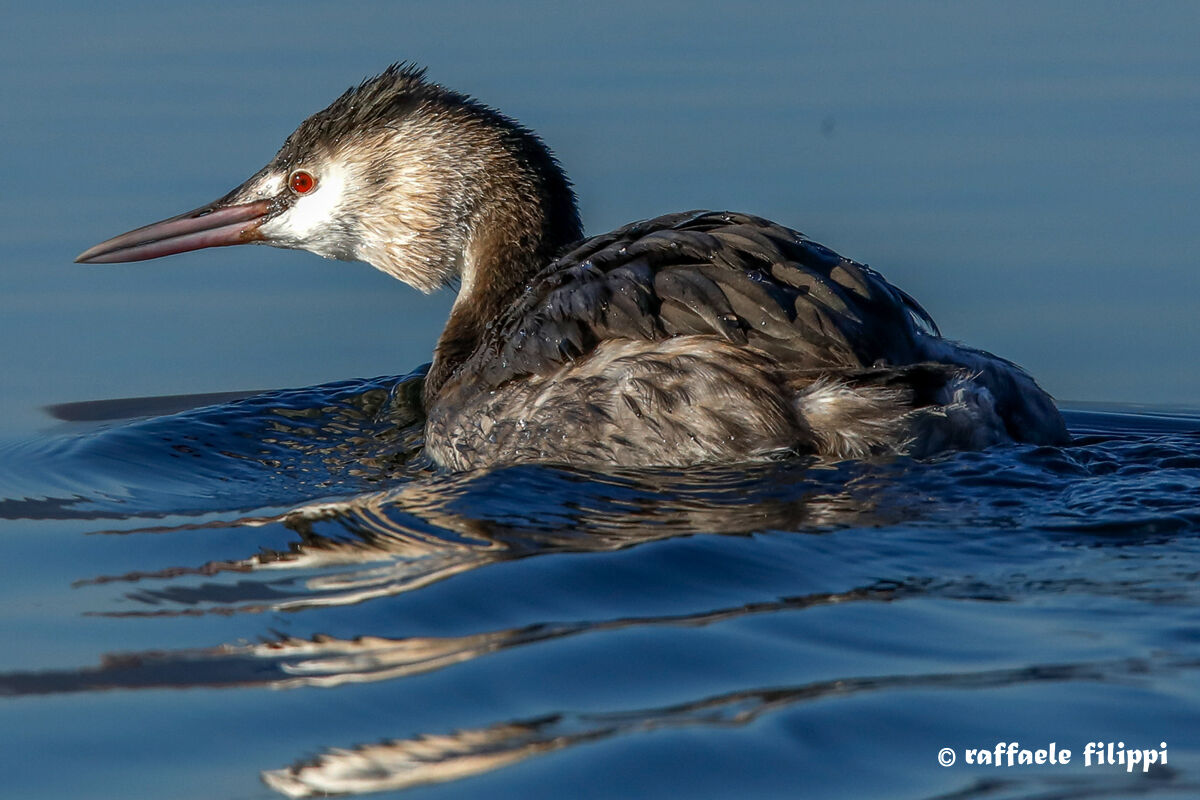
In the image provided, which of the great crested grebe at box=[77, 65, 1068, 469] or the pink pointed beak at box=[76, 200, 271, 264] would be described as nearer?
the great crested grebe at box=[77, 65, 1068, 469]

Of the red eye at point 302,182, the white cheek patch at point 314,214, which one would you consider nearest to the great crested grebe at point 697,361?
the white cheek patch at point 314,214

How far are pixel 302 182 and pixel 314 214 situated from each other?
0.51 ft

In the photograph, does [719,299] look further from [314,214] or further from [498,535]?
[314,214]

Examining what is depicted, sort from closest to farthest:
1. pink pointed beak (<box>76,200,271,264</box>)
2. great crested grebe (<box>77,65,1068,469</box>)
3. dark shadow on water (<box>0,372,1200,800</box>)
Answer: dark shadow on water (<box>0,372,1200,800</box>) → great crested grebe (<box>77,65,1068,469</box>) → pink pointed beak (<box>76,200,271,264</box>)

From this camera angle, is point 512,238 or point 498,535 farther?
point 512,238

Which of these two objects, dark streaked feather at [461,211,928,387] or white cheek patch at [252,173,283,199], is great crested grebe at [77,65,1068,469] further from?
white cheek patch at [252,173,283,199]

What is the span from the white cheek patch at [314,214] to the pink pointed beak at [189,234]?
0.08m

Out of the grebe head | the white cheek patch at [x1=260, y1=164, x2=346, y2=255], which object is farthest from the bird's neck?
the white cheek patch at [x1=260, y1=164, x2=346, y2=255]

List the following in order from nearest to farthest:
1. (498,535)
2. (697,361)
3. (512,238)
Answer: (498,535) < (697,361) < (512,238)

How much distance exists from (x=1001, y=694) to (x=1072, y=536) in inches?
55.2

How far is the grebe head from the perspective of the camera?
798cm

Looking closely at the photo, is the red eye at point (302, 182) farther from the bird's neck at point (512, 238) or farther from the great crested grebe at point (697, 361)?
the great crested grebe at point (697, 361)

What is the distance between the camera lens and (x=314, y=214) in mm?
8367

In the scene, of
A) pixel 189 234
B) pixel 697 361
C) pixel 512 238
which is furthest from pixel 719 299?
pixel 189 234
